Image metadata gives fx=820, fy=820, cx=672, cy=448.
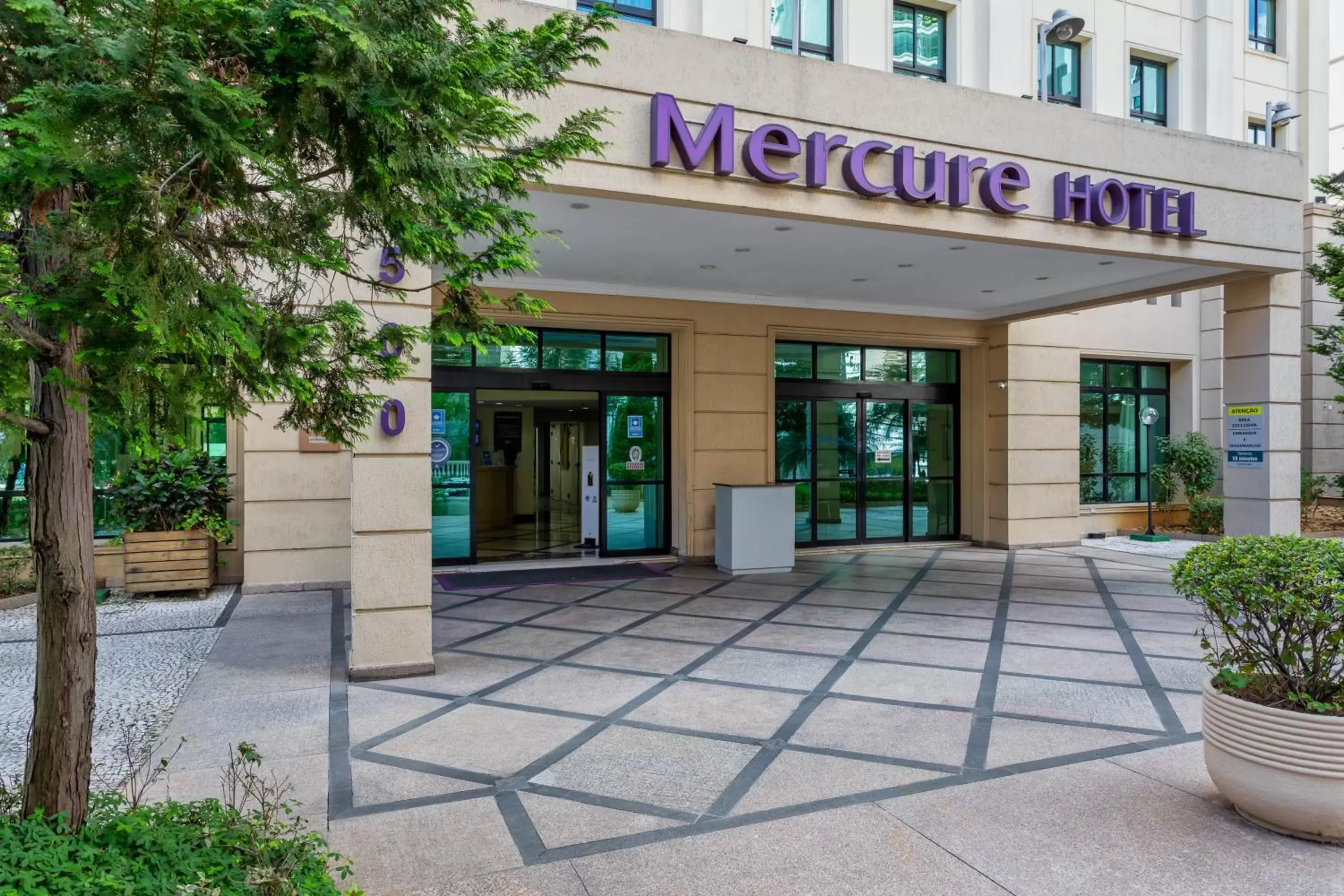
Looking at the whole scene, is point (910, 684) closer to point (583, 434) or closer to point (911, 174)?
point (911, 174)

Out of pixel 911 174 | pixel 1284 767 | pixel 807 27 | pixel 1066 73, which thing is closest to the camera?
pixel 1284 767

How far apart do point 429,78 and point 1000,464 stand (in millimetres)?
12340

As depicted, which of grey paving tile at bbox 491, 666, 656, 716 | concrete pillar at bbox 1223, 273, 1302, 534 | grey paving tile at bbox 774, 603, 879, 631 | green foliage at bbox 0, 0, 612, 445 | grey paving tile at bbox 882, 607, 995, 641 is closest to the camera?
green foliage at bbox 0, 0, 612, 445

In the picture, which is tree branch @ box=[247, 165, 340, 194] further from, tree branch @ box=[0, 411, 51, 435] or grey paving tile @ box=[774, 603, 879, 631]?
grey paving tile @ box=[774, 603, 879, 631]

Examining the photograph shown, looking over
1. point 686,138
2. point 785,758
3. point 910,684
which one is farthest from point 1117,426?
point 785,758

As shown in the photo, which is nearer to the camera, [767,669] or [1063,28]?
[767,669]

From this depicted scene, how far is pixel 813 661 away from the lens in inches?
247

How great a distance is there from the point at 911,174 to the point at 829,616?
4.11 meters

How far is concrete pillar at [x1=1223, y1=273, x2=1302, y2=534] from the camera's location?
9.30 meters

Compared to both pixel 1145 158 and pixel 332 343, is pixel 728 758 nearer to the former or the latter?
pixel 332 343

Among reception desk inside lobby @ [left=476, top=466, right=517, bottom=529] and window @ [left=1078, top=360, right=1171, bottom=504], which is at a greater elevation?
window @ [left=1078, top=360, right=1171, bottom=504]

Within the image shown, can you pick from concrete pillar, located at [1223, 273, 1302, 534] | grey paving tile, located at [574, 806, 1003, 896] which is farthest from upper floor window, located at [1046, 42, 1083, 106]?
grey paving tile, located at [574, 806, 1003, 896]

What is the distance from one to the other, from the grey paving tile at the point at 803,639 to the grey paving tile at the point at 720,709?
1.24m

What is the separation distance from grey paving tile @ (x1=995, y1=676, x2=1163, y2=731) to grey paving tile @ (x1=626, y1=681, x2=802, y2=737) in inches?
56.2
